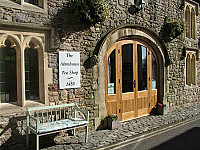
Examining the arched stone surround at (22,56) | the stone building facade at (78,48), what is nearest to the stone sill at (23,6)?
the stone building facade at (78,48)

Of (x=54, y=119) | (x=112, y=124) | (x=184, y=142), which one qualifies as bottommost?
(x=184, y=142)

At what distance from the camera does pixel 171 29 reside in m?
7.86

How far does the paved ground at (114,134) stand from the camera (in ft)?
14.9

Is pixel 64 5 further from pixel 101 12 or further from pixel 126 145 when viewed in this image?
pixel 126 145

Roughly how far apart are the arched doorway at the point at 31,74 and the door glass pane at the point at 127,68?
9.67 ft

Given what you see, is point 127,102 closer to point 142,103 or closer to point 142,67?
point 142,103

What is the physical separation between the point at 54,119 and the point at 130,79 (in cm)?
309

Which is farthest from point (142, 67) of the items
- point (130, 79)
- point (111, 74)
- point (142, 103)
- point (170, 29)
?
point (170, 29)

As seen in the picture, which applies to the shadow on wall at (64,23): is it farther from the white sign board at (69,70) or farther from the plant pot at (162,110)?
the plant pot at (162,110)

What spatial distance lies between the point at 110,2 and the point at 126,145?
425cm

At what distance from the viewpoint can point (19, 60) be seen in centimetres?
451

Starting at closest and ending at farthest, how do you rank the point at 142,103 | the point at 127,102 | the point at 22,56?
the point at 22,56, the point at 127,102, the point at 142,103

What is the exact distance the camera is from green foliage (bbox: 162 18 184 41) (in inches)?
309

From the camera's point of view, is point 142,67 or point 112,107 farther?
point 142,67
